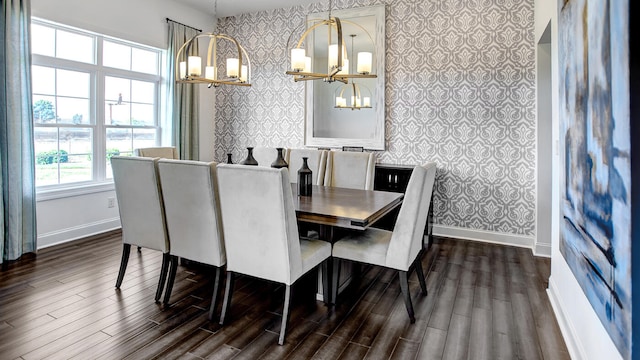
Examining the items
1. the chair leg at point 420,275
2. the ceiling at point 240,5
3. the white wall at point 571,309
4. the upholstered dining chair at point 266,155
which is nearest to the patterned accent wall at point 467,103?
the ceiling at point 240,5

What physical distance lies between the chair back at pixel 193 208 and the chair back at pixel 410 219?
112 cm

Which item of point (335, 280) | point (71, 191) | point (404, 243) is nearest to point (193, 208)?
point (335, 280)

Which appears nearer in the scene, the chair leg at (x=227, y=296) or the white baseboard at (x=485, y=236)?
the chair leg at (x=227, y=296)

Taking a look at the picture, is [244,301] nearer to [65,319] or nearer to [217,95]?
[65,319]

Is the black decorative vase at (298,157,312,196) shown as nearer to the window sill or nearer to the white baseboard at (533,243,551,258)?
the white baseboard at (533,243,551,258)

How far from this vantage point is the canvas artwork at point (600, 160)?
48.0 inches

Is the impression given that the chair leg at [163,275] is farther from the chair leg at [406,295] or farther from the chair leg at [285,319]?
the chair leg at [406,295]

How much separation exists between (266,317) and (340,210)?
33.3 inches

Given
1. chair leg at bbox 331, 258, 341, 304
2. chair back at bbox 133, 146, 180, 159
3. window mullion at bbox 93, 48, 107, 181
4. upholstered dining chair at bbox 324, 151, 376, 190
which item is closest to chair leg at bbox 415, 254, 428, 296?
chair leg at bbox 331, 258, 341, 304

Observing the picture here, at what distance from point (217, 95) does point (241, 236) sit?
13.7 feet

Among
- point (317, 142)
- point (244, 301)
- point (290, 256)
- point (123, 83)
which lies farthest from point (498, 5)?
point (123, 83)

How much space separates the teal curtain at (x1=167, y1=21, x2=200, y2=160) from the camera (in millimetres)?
5055

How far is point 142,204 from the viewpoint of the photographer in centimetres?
271

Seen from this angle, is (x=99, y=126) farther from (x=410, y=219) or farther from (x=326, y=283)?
(x=410, y=219)
